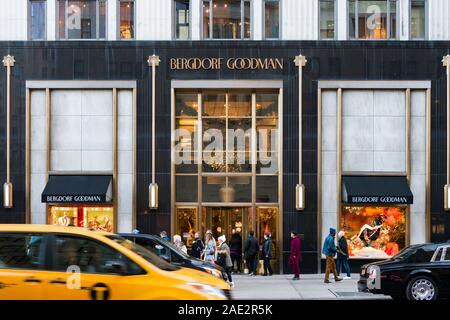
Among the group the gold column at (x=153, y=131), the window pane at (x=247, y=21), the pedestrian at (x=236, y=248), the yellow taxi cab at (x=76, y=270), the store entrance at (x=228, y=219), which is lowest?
the pedestrian at (x=236, y=248)

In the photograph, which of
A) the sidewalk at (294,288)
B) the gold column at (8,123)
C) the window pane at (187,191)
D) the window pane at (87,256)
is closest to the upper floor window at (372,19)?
the window pane at (187,191)

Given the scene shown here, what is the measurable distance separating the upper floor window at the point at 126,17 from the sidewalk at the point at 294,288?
9198mm

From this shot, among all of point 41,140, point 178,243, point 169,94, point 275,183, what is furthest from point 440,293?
point 41,140

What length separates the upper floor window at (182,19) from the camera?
24.6 m

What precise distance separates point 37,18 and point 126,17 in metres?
3.12

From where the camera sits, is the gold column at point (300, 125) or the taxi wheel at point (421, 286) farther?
the gold column at point (300, 125)

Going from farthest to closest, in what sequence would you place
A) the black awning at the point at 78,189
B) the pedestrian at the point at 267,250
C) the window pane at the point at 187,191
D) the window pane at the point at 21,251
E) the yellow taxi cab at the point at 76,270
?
1. the window pane at the point at 187,191
2. the black awning at the point at 78,189
3. the pedestrian at the point at 267,250
4. the window pane at the point at 21,251
5. the yellow taxi cab at the point at 76,270

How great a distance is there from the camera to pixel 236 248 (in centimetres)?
2366

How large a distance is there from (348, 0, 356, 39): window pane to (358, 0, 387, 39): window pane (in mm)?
177

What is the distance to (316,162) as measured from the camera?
941 inches

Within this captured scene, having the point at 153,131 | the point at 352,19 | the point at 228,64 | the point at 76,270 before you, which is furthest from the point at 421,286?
the point at 352,19

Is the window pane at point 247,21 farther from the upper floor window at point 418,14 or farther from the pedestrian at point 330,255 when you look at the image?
the pedestrian at point 330,255

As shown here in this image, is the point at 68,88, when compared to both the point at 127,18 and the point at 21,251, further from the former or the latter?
the point at 21,251

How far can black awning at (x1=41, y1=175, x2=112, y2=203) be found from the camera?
77.0ft
